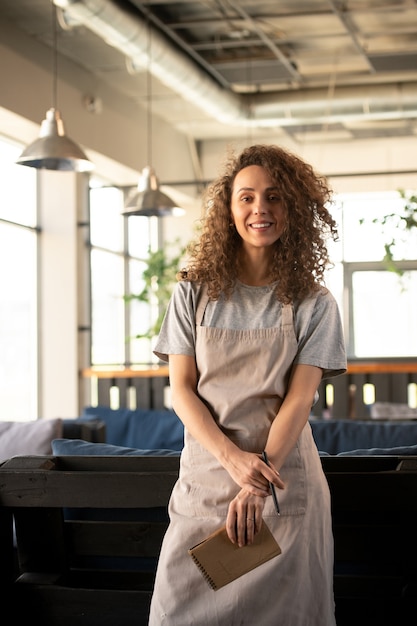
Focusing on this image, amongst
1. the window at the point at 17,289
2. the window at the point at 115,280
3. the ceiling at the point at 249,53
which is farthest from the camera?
the window at the point at 115,280

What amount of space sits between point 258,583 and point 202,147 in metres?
11.6

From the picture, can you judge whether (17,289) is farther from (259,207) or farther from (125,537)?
(259,207)

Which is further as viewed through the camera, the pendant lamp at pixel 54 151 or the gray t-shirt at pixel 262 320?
the pendant lamp at pixel 54 151

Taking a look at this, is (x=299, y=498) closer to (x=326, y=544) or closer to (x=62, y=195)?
(x=326, y=544)

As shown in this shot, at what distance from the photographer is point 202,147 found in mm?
13289

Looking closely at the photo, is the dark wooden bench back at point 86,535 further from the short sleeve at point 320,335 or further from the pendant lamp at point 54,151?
the pendant lamp at point 54,151

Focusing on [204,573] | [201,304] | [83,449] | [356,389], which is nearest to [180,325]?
[201,304]

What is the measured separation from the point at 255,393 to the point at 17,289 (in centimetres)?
790

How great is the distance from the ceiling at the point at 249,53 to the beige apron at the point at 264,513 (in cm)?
490

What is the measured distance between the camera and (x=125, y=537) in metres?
2.52

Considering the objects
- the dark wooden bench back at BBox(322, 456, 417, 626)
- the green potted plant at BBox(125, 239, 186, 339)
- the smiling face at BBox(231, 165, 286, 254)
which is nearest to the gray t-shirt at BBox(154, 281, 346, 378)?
the smiling face at BBox(231, 165, 286, 254)

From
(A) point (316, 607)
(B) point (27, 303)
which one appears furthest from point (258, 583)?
(B) point (27, 303)

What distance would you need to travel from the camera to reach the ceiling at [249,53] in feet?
25.6

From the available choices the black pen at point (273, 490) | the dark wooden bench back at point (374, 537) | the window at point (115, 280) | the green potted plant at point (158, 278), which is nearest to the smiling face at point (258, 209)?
the black pen at point (273, 490)
